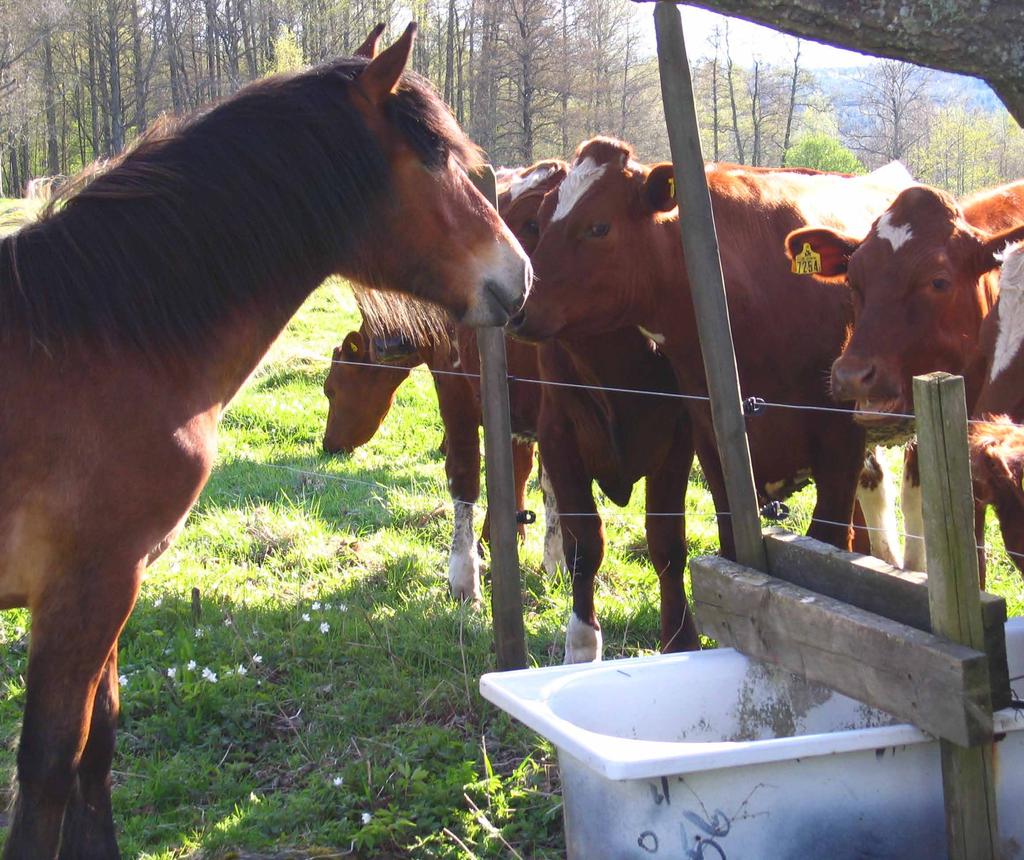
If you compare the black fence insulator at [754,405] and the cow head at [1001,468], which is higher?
the black fence insulator at [754,405]

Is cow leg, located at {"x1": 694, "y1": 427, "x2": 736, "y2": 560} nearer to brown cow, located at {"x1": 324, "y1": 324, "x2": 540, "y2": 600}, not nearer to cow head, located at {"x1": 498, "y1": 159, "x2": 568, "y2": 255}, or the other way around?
cow head, located at {"x1": 498, "y1": 159, "x2": 568, "y2": 255}

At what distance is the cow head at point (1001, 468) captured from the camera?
3.44 meters

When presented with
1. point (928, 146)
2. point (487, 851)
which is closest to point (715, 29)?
point (928, 146)

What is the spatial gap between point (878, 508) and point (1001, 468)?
2.73 meters

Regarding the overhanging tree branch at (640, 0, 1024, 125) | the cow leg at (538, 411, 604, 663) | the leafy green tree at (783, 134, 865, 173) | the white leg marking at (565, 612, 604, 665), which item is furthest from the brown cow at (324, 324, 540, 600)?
the leafy green tree at (783, 134, 865, 173)

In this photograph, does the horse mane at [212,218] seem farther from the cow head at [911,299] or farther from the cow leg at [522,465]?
the cow leg at [522,465]

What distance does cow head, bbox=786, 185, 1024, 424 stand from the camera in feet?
13.4

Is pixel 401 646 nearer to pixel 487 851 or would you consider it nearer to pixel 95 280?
pixel 487 851

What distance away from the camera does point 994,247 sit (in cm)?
426

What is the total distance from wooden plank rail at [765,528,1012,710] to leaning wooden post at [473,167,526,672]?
1.07 meters

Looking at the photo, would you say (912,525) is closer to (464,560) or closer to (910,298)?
(910,298)

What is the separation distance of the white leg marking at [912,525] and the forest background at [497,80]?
1797 cm

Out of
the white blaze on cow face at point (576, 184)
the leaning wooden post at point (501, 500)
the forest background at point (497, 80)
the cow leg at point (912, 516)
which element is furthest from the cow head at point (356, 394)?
the forest background at point (497, 80)

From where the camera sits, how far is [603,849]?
268cm
